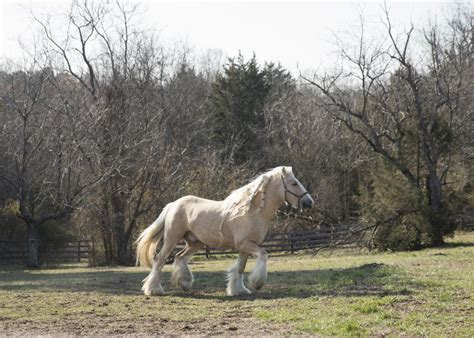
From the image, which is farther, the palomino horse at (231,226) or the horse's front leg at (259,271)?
the palomino horse at (231,226)

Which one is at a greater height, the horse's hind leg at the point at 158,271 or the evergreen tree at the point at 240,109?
the evergreen tree at the point at 240,109

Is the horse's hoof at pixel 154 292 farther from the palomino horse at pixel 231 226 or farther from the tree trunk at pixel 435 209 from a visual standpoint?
the tree trunk at pixel 435 209

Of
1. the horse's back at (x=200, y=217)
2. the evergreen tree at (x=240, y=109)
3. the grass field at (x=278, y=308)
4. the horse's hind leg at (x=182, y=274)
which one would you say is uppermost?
the evergreen tree at (x=240, y=109)

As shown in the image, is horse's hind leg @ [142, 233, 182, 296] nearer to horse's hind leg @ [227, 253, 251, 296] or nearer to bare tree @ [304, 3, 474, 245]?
horse's hind leg @ [227, 253, 251, 296]

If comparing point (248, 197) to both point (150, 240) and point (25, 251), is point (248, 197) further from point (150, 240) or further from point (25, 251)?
point (25, 251)

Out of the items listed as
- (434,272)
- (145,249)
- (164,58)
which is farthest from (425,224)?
(164,58)

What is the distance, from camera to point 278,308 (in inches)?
414

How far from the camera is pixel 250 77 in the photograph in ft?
168

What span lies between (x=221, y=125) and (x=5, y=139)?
820 inches

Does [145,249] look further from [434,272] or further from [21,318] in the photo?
[434,272]

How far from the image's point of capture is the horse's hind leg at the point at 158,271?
44.0 ft

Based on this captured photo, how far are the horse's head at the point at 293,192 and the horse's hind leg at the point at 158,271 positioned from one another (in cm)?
268

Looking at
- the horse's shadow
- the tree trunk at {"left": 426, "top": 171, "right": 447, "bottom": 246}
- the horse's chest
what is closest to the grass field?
the horse's shadow

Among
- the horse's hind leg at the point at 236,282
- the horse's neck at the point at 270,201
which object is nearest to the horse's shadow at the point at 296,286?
the horse's hind leg at the point at 236,282
